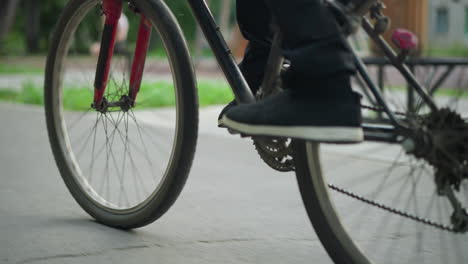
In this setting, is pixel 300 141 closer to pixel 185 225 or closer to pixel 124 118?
pixel 124 118

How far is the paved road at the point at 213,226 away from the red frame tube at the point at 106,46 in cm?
56

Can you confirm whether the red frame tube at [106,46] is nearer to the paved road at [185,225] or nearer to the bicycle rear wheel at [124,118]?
the bicycle rear wheel at [124,118]

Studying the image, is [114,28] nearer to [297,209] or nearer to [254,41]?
[254,41]

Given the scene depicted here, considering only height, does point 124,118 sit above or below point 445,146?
below

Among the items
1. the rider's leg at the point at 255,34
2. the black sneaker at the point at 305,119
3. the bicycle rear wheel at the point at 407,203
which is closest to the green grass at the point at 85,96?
the bicycle rear wheel at the point at 407,203

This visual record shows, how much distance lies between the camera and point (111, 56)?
3.43 metres

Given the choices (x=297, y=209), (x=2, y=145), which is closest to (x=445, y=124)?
(x=297, y=209)

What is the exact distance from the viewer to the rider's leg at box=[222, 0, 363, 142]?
2279mm

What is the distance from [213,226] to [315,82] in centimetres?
141

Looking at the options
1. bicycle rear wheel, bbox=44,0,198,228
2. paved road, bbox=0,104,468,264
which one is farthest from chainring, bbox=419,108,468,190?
bicycle rear wheel, bbox=44,0,198,228

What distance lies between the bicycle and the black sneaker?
0.25 feet

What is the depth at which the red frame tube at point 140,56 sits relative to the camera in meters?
3.21

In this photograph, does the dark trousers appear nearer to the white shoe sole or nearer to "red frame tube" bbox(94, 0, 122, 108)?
the white shoe sole

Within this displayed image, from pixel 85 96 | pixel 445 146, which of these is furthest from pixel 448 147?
pixel 85 96
